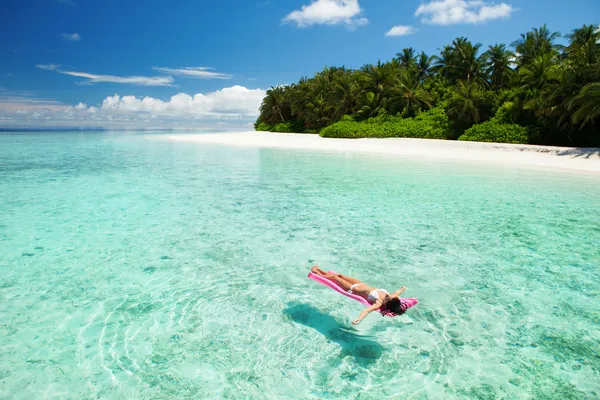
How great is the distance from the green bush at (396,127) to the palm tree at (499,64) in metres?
8.77

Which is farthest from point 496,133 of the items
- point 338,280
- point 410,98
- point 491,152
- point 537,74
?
point 338,280

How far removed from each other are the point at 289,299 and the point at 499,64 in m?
39.8

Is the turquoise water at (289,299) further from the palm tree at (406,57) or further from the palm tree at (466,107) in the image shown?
the palm tree at (406,57)

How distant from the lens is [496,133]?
26.2 m

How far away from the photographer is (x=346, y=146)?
30.6m

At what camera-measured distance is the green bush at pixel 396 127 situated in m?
31.0

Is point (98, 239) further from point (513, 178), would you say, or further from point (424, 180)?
point (513, 178)

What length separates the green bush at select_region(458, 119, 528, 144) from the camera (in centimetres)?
2516

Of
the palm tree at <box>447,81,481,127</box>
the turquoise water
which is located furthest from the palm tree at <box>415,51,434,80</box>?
the turquoise water

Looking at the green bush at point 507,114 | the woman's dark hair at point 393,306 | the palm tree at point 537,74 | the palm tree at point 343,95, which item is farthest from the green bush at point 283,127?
the woman's dark hair at point 393,306

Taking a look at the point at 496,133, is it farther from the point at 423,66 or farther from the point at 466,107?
the point at 423,66

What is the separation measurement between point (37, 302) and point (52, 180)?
1116 centimetres

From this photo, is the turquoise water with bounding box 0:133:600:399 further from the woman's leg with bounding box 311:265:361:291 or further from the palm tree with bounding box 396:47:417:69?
the palm tree with bounding box 396:47:417:69

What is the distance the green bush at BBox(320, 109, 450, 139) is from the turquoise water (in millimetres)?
21919
